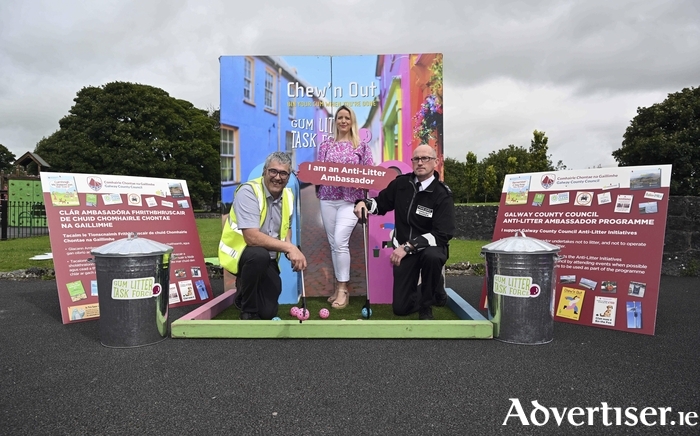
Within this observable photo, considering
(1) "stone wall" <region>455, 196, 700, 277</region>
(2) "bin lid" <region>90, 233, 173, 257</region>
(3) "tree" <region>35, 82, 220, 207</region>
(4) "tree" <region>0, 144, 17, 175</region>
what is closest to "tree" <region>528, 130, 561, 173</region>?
(3) "tree" <region>35, 82, 220, 207</region>

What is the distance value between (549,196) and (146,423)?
3777mm

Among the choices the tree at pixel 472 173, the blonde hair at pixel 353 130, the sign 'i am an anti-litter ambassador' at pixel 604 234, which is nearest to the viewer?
the sign 'i am an anti-litter ambassador' at pixel 604 234

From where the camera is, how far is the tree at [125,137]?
2547cm

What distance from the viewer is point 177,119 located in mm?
28312

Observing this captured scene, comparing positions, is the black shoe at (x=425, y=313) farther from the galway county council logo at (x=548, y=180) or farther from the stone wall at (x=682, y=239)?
the stone wall at (x=682, y=239)

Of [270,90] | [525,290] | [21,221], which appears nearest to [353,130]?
[270,90]

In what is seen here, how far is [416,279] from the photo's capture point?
13.3 ft

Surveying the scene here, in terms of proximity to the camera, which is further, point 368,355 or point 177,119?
point 177,119

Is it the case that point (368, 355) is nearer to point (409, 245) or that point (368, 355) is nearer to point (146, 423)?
point (409, 245)

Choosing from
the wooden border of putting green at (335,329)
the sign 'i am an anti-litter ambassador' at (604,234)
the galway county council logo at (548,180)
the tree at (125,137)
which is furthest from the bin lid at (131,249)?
the tree at (125,137)

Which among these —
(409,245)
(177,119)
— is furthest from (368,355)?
(177,119)

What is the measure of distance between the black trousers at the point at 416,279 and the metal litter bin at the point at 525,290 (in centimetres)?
56

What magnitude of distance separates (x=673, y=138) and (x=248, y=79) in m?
28.8

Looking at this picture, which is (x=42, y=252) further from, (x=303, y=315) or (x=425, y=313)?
(x=425, y=313)
